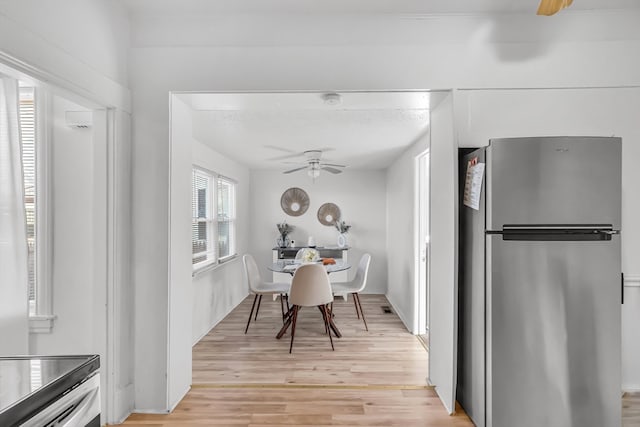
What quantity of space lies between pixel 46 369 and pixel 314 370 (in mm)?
2159

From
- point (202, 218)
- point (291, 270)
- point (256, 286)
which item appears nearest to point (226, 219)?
point (202, 218)

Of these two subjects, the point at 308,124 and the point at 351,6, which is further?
the point at 308,124

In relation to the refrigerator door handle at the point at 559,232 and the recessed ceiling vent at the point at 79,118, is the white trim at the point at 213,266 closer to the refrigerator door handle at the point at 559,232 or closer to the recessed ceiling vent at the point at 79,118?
the recessed ceiling vent at the point at 79,118

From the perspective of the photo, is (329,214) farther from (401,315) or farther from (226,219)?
(401,315)

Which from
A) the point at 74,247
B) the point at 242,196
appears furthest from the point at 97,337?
the point at 242,196

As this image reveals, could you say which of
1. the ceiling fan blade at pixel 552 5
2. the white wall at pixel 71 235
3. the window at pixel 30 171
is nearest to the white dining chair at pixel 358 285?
the white wall at pixel 71 235

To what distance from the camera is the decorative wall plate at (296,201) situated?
6234mm

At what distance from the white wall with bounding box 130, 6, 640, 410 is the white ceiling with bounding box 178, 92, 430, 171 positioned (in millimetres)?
134

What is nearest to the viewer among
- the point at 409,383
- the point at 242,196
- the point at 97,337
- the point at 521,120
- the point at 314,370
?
the point at 97,337

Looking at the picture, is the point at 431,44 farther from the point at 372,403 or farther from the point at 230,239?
the point at 230,239

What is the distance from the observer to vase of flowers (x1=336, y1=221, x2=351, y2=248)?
5.98 m

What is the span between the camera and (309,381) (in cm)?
272

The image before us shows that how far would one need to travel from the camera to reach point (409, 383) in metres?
2.66

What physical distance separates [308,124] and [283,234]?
301cm
